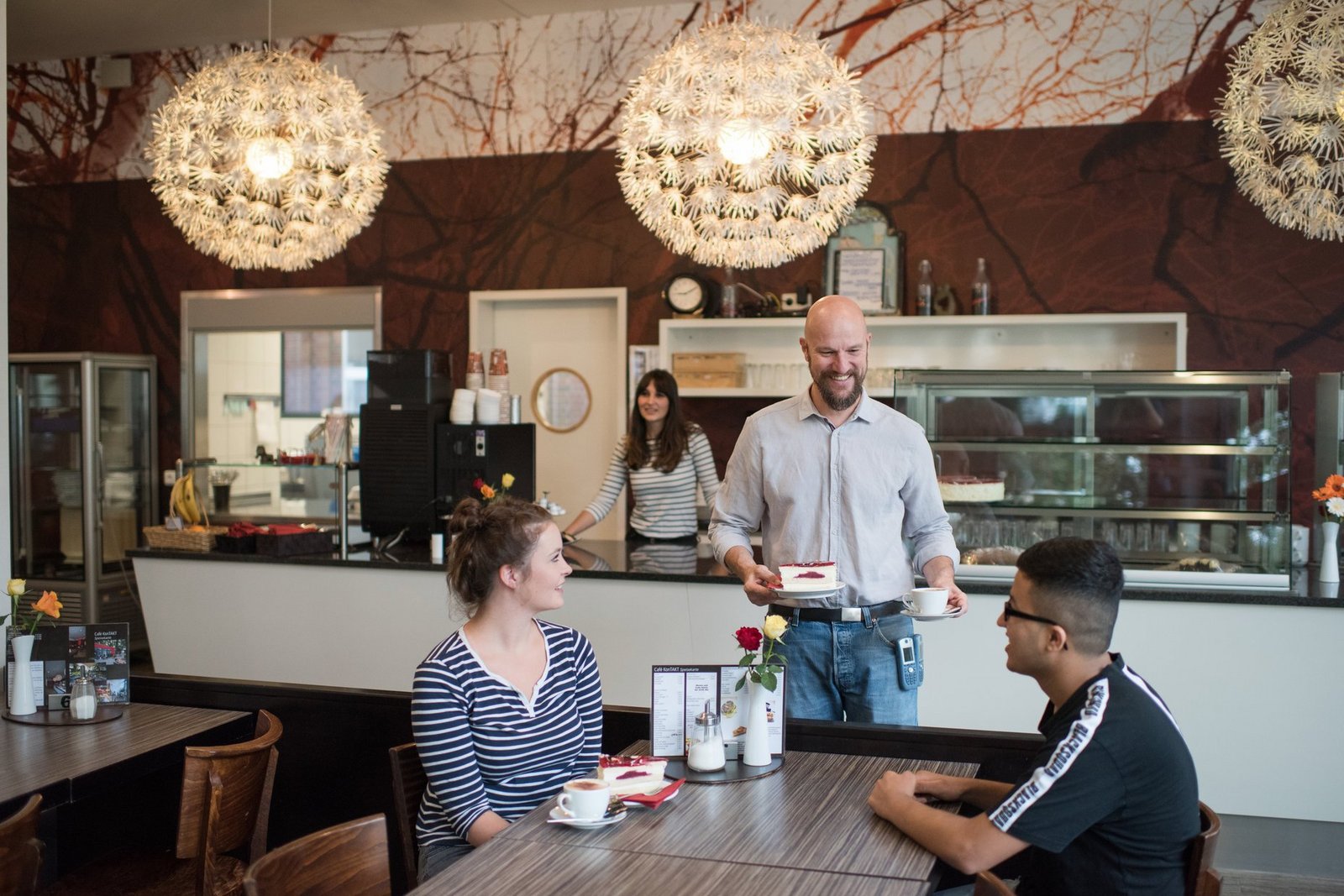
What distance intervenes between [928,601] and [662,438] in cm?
278

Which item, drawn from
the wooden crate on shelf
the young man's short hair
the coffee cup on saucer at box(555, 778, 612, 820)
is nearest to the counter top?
the wooden crate on shelf

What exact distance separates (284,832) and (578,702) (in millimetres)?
1272

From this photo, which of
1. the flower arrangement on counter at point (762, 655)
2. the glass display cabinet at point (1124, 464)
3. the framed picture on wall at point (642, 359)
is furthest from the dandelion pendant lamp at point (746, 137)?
the framed picture on wall at point (642, 359)

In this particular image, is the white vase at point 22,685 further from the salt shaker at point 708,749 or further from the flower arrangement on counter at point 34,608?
the salt shaker at point 708,749

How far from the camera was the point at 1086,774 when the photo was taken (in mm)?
1783

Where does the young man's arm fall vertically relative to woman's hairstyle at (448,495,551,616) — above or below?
below

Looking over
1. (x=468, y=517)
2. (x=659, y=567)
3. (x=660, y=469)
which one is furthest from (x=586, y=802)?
(x=660, y=469)

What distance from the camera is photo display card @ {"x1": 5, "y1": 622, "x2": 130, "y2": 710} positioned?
10.00 ft

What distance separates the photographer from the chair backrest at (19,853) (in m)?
1.89

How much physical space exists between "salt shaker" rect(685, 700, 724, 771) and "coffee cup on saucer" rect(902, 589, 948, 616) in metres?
0.63

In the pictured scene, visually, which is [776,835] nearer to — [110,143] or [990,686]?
[990,686]

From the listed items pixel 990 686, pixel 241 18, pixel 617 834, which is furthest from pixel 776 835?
pixel 241 18

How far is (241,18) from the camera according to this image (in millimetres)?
Answer: 6832

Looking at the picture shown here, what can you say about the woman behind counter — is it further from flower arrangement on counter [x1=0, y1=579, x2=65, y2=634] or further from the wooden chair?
the wooden chair
